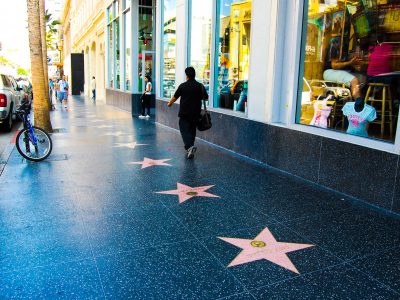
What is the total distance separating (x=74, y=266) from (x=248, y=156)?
193 inches

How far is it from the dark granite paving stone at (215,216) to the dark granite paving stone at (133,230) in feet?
0.48

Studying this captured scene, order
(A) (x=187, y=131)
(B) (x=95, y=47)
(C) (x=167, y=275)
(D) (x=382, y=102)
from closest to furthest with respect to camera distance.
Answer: (C) (x=167, y=275) < (D) (x=382, y=102) < (A) (x=187, y=131) < (B) (x=95, y=47)

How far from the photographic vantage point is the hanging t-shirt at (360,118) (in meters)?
5.48

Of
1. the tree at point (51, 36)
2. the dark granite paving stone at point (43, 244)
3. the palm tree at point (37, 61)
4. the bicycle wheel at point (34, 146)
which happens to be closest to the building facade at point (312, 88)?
the dark granite paving stone at point (43, 244)

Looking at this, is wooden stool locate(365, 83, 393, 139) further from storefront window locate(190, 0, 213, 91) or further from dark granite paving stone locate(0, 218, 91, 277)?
storefront window locate(190, 0, 213, 91)

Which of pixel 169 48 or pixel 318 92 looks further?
pixel 169 48

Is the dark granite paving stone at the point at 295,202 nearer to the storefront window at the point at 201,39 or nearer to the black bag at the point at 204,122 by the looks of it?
the black bag at the point at 204,122

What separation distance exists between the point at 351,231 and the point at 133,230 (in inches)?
96.2

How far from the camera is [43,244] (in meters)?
3.77

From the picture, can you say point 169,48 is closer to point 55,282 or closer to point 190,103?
point 190,103

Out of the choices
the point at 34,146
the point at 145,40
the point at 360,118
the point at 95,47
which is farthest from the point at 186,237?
the point at 95,47

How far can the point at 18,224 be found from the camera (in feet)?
14.0

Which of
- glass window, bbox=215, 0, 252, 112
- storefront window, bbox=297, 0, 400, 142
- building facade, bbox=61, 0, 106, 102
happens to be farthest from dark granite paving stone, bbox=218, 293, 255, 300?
building facade, bbox=61, 0, 106, 102

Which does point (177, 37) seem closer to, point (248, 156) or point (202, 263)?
point (248, 156)
